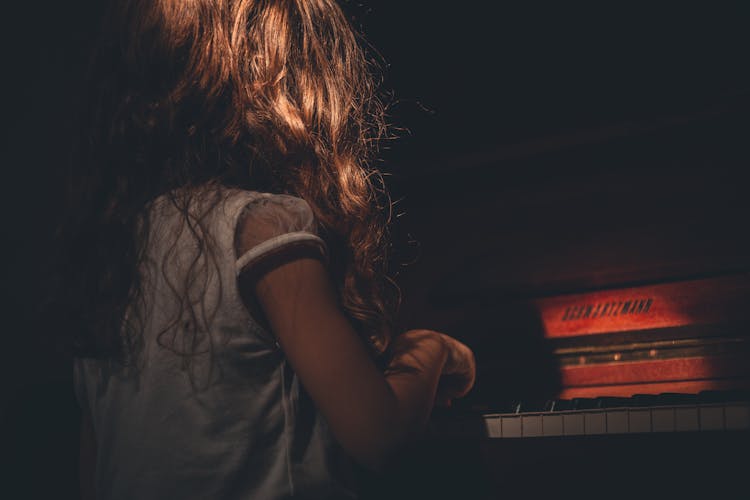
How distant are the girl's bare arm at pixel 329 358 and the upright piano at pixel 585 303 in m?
0.43

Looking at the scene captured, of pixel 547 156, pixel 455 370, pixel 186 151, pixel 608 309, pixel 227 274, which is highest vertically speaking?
pixel 186 151

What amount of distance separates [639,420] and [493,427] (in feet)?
0.73

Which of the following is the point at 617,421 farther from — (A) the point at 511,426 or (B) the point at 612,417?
(A) the point at 511,426

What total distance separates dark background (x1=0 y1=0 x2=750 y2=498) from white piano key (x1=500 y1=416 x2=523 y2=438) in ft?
1.47

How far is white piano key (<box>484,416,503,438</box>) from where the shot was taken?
45.3 inches

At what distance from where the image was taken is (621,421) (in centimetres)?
105

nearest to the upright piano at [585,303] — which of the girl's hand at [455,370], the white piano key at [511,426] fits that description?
the white piano key at [511,426]

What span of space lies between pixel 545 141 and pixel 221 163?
86 centimetres

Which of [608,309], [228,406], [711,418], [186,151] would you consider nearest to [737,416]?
[711,418]

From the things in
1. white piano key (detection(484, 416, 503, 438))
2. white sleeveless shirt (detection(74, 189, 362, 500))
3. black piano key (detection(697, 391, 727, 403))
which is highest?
white sleeveless shirt (detection(74, 189, 362, 500))

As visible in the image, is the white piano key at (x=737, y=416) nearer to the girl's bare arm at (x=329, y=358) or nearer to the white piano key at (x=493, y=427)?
the white piano key at (x=493, y=427)

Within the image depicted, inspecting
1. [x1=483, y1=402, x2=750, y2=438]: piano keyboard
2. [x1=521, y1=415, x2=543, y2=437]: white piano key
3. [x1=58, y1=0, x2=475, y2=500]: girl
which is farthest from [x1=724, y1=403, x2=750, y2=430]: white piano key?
[x1=58, y1=0, x2=475, y2=500]: girl

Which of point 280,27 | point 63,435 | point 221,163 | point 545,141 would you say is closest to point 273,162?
point 221,163

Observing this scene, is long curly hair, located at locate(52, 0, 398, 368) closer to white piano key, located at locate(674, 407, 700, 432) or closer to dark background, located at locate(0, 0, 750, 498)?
white piano key, located at locate(674, 407, 700, 432)
